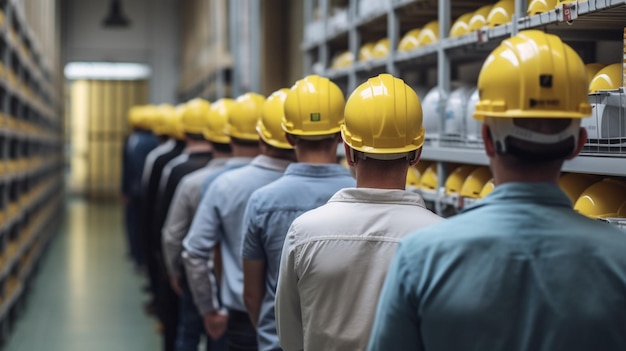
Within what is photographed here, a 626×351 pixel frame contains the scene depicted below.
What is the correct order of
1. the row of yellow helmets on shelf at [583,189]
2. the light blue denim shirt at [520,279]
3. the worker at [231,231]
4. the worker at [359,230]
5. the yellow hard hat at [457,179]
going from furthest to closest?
1. the yellow hard hat at [457,179]
2. the worker at [231,231]
3. the row of yellow helmets on shelf at [583,189]
4. the worker at [359,230]
5. the light blue denim shirt at [520,279]

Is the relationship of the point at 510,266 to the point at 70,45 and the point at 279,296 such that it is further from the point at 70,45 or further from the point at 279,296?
the point at 70,45

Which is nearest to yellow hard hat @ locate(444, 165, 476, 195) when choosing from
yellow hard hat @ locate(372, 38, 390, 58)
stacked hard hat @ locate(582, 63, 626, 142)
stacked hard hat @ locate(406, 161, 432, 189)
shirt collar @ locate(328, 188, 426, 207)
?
stacked hard hat @ locate(406, 161, 432, 189)

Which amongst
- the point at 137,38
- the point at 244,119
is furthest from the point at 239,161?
the point at 137,38

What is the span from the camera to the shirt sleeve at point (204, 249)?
425 cm

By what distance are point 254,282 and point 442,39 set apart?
1.84 metres

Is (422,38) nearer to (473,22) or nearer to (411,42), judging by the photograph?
(411,42)

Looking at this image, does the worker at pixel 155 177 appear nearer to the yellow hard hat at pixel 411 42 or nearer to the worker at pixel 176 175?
the worker at pixel 176 175

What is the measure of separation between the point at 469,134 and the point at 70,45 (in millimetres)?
18972

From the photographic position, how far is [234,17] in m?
10.8

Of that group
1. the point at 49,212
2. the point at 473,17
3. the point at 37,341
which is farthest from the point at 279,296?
the point at 49,212

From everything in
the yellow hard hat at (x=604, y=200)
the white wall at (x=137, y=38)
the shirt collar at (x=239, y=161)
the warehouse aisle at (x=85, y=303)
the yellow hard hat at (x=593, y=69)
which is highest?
the white wall at (x=137, y=38)

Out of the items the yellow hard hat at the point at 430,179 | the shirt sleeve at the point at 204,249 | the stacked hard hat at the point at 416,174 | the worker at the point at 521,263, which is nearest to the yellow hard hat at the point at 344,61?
the stacked hard hat at the point at 416,174

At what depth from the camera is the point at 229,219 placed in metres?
4.19

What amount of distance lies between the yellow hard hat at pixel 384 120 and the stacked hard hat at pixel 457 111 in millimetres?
1654
